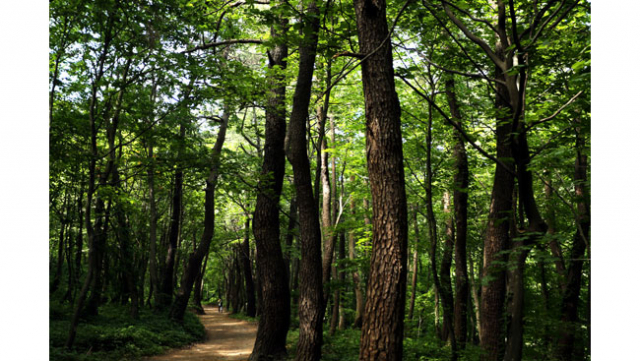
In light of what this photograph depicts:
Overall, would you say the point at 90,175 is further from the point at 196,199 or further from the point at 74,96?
the point at 196,199

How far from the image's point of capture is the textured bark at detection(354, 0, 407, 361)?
4.01 meters

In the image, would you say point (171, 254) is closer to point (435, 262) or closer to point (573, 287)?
point (435, 262)

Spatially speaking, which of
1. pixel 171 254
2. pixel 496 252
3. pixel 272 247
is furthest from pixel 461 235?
pixel 171 254

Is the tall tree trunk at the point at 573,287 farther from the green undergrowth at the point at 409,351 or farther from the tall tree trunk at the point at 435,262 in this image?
the tall tree trunk at the point at 435,262

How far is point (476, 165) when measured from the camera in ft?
34.8

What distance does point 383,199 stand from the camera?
4.23m

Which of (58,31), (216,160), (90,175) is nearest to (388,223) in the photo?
(216,160)

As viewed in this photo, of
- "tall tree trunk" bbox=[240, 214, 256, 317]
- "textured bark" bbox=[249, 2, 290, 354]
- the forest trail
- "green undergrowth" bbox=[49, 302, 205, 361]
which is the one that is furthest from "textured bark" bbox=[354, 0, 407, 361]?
"tall tree trunk" bbox=[240, 214, 256, 317]

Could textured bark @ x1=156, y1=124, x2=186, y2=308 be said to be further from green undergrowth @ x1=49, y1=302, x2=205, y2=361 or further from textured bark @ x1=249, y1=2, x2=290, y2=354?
textured bark @ x1=249, y1=2, x2=290, y2=354

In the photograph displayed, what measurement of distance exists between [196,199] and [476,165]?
1330cm

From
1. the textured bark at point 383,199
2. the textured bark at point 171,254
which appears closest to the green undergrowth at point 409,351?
the textured bark at point 383,199

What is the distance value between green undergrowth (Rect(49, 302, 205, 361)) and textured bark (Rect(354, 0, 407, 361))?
251 inches

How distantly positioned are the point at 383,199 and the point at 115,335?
846 centimetres
